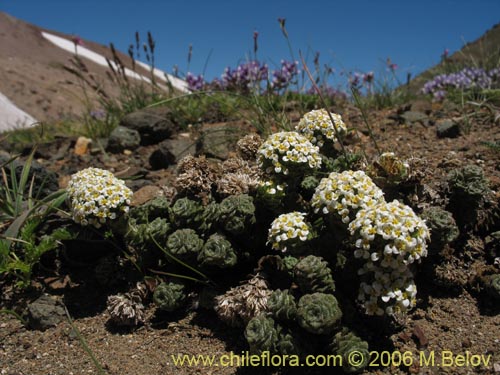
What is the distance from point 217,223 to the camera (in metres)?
2.78

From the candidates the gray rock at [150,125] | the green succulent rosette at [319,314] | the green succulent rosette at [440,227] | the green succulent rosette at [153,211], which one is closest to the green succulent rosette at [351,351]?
the green succulent rosette at [319,314]

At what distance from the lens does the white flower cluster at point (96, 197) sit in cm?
268

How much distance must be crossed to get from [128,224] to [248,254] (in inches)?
32.4

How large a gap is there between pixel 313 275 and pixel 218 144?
7.85 ft

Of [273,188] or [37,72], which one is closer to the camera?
[273,188]

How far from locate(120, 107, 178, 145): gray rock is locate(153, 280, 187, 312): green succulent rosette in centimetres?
316

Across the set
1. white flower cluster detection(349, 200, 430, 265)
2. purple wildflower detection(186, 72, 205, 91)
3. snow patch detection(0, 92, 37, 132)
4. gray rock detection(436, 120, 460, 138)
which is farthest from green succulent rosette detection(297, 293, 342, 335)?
snow patch detection(0, 92, 37, 132)

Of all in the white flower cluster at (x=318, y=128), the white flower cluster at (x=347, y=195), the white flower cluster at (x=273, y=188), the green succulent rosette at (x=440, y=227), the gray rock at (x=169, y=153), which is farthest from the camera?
the gray rock at (x=169, y=153)

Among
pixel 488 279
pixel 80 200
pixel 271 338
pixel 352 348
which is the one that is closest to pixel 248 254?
pixel 271 338

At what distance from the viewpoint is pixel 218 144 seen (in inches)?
172

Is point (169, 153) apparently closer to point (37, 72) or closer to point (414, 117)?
point (414, 117)

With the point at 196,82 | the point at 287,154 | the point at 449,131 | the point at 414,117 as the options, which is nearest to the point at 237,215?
the point at 287,154

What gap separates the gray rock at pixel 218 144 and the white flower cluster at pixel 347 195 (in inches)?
82.6

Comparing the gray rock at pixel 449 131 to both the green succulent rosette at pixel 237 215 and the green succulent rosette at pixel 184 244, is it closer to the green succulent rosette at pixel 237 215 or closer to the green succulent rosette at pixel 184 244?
the green succulent rosette at pixel 237 215
